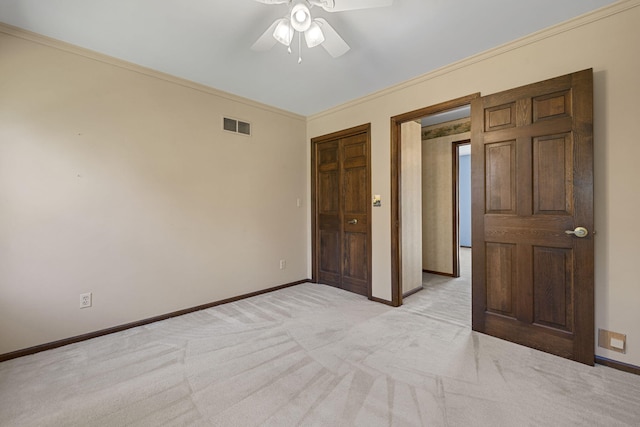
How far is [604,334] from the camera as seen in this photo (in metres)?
2.00

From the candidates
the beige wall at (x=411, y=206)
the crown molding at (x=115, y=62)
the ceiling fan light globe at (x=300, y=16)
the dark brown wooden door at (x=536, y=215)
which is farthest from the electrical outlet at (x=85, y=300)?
the dark brown wooden door at (x=536, y=215)

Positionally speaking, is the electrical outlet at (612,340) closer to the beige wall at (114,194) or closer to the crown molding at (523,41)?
the crown molding at (523,41)

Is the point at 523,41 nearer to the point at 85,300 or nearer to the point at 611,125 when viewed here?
the point at 611,125

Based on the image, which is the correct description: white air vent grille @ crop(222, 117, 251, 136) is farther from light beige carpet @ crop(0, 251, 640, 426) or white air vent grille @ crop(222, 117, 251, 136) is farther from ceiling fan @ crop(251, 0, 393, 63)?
light beige carpet @ crop(0, 251, 640, 426)

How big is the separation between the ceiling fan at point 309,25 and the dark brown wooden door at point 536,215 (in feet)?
4.86

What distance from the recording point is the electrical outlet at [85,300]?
2.45 m

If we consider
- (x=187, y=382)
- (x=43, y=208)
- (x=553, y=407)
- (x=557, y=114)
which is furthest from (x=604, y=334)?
(x=43, y=208)

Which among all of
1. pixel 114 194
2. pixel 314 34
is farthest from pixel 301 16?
pixel 114 194

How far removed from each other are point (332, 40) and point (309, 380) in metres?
2.46

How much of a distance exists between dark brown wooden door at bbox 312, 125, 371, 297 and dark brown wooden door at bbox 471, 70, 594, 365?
4.61ft

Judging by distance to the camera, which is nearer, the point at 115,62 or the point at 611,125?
the point at 611,125

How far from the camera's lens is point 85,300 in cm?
246

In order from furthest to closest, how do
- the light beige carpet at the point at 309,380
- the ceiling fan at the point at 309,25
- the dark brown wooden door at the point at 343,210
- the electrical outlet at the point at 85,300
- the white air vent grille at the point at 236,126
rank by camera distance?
the dark brown wooden door at the point at 343,210 → the white air vent grille at the point at 236,126 → the electrical outlet at the point at 85,300 → the ceiling fan at the point at 309,25 → the light beige carpet at the point at 309,380

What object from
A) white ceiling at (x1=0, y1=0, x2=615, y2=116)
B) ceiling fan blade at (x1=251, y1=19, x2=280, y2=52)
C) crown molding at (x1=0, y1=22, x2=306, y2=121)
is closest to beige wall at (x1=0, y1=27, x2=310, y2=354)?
crown molding at (x1=0, y1=22, x2=306, y2=121)
